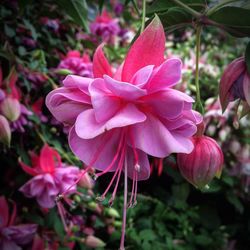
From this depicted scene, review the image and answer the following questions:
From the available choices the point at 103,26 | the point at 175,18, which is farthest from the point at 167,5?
the point at 103,26

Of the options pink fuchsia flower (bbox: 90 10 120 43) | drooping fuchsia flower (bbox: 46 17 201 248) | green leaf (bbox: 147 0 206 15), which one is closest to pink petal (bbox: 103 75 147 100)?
drooping fuchsia flower (bbox: 46 17 201 248)

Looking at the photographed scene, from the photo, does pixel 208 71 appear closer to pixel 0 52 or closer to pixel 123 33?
pixel 123 33

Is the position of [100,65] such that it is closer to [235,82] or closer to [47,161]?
[235,82]

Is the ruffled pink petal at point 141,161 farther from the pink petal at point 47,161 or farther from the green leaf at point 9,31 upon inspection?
the green leaf at point 9,31

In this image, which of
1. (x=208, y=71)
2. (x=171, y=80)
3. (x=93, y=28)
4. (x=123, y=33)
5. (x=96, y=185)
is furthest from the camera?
(x=208, y=71)

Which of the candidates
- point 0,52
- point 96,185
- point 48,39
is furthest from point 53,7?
point 96,185
